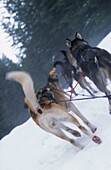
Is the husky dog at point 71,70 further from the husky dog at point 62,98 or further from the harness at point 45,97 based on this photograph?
the harness at point 45,97

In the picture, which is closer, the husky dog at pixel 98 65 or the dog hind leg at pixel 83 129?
the dog hind leg at pixel 83 129

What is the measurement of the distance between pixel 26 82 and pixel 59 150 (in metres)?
2.19

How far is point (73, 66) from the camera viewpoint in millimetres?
9289

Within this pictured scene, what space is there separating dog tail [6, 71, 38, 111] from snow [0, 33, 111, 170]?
115 centimetres

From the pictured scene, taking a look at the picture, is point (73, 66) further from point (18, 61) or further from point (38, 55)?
point (18, 61)

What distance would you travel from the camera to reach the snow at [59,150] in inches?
218

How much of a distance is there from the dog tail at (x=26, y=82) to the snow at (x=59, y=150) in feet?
3.76

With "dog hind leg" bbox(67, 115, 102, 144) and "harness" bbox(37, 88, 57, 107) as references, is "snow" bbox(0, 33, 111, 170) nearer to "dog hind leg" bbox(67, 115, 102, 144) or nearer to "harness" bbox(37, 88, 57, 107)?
"dog hind leg" bbox(67, 115, 102, 144)

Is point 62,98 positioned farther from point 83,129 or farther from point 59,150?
point 83,129

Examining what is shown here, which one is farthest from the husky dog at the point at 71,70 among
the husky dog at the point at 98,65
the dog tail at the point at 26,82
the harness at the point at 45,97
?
the dog tail at the point at 26,82

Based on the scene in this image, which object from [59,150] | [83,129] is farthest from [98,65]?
[59,150]

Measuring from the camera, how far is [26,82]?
589 centimetres

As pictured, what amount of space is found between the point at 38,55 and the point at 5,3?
5.25 m

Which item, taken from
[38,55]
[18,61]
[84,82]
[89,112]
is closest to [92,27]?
[38,55]
